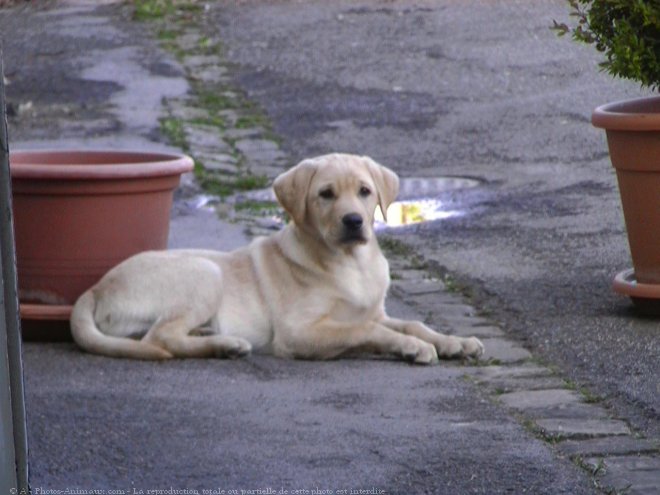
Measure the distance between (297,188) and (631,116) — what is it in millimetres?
1307

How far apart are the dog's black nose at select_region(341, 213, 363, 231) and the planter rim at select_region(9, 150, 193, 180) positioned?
824mm

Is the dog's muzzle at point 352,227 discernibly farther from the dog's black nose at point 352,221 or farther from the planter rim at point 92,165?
the planter rim at point 92,165

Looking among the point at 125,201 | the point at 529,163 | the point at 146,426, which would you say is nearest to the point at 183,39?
the point at 529,163

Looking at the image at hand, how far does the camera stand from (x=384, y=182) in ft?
18.3

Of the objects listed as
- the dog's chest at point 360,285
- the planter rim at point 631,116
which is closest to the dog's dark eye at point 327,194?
the dog's chest at point 360,285

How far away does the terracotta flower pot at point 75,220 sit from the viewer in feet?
18.4

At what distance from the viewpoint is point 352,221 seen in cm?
537

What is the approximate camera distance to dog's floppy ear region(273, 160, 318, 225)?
18.1 feet

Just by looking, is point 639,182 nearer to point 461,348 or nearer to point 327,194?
point 461,348

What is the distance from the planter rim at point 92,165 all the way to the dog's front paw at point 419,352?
126 cm

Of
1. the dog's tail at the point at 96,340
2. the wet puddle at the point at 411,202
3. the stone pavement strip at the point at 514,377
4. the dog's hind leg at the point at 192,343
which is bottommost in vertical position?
the wet puddle at the point at 411,202

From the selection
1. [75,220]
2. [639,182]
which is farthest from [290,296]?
[639,182]

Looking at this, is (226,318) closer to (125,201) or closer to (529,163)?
(125,201)

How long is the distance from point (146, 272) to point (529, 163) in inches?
172
